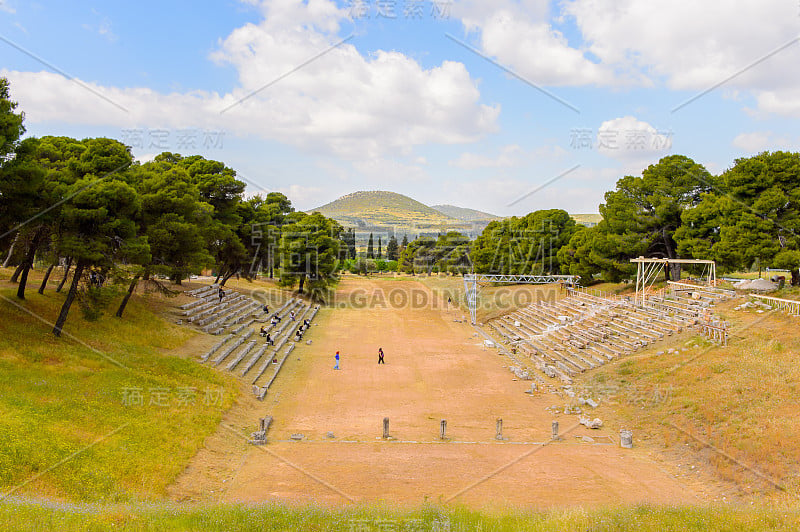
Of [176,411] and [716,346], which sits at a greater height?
[716,346]

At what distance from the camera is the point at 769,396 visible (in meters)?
17.3

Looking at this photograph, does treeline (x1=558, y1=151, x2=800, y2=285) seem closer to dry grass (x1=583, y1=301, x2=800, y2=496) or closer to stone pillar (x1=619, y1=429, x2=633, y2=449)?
dry grass (x1=583, y1=301, x2=800, y2=496)

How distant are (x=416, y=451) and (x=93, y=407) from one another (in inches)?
419

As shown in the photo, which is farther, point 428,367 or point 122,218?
point 428,367

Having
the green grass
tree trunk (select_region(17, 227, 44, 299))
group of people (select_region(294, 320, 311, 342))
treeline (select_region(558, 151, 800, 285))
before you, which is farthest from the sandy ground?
treeline (select_region(558, 151, 800, 285))

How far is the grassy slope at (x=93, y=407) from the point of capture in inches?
475

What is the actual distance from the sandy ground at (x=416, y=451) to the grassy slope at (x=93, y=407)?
108 centimetres

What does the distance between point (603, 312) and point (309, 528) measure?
30.4 meters

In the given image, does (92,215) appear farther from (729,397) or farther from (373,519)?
(729,397)

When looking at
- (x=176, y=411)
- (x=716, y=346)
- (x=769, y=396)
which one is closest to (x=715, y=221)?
(x=716, y=346)

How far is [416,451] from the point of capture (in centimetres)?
1722

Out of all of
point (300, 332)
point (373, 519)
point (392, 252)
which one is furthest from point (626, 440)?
point (392, 252)

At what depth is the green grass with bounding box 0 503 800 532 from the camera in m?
8.88

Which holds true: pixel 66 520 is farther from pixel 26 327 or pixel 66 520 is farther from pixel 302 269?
pixel 302 269
